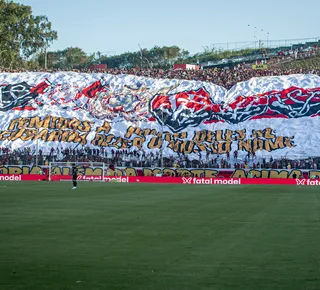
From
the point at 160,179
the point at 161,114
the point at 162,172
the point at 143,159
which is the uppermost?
the point at 161,114

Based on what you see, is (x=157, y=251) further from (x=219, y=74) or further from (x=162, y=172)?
(x=219, y=74)

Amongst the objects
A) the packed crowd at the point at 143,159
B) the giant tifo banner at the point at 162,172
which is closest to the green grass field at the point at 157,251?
the giant tifo banner at the point at 162,172

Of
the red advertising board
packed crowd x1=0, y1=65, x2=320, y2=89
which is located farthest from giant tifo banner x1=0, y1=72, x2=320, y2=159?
the red advertising board

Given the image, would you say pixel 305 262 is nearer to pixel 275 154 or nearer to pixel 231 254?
pixel 231 254

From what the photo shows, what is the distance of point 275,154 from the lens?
85.1m

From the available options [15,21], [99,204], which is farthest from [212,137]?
[15,21]

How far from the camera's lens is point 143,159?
8369cm

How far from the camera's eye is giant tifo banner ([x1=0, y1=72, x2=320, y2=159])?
88.6 metres

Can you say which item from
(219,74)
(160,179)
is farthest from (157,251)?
(219,74)

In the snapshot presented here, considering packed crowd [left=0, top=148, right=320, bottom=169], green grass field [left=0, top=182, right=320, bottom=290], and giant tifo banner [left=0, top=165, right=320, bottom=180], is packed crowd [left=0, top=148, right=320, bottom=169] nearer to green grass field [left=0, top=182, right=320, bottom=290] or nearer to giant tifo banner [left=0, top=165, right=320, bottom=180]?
giant tifo banner [left=0, top=165, right=320, bottom=180]

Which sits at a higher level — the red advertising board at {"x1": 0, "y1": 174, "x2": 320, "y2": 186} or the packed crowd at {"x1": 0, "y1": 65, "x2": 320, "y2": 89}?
the packed crowd at {"x1": 0, "y1": 65, "x2": 320, "y2": 89}

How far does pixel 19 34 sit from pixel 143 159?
7779cm

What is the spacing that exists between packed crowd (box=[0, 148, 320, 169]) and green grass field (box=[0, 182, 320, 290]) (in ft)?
176

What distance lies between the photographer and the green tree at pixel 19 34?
458 ft
